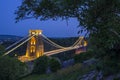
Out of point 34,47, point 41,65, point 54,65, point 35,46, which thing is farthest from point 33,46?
point 54,65

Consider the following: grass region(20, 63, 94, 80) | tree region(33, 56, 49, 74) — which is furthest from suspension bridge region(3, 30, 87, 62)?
grass region(20, 63, 94, 80)

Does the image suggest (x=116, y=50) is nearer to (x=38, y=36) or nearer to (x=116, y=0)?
(x=116, y=0)

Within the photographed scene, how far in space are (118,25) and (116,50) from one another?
507 cm

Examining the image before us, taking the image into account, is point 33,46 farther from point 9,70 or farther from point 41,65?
point 9,70

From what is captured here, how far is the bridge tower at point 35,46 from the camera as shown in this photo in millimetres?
41250

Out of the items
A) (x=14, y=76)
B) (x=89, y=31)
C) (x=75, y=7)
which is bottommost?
(x=14, y=76)

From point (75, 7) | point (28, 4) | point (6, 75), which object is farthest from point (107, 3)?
point (6, 75)

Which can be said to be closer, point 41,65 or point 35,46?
point 41,65

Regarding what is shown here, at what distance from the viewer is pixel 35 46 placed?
42781mm

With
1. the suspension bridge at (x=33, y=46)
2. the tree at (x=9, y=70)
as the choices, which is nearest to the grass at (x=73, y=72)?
the tree at (x=9, y=70)

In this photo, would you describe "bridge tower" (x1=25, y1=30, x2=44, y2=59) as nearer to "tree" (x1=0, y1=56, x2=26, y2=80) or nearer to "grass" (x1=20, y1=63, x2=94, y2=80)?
"tree" (x1=0, y1=56, x2=26, y2=80)

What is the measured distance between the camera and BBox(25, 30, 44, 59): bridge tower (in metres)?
41.2

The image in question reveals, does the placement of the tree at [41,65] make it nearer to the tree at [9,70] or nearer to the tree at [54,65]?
the tree at [54,65]

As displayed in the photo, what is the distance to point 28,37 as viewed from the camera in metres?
41.0
